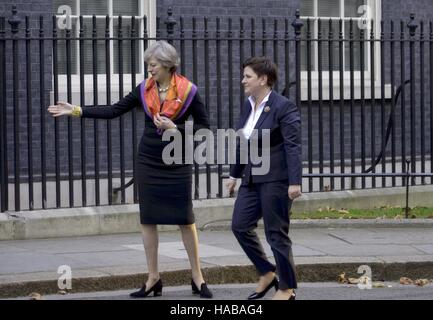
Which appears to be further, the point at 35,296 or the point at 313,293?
the point at 313,293

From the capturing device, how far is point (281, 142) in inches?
357

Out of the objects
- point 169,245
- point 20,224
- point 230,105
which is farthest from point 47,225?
point 230,105

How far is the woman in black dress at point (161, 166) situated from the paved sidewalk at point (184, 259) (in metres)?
0.60

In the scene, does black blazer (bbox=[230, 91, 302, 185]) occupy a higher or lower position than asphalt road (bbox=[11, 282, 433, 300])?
higher

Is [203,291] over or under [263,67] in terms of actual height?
under

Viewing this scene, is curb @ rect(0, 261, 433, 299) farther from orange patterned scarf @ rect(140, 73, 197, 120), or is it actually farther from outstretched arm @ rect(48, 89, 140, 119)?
orange patterned scarf @ rect(140, 73, 197, 120)

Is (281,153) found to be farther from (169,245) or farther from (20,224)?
(20,224)

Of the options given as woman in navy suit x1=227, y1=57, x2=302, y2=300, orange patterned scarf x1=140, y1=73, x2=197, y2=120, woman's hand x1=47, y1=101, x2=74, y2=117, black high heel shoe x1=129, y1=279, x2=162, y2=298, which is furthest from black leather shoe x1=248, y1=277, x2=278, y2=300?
woman's hand x1=47, y1=101, x2=74, y2=117

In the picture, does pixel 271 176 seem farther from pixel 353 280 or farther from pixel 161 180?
pixel 353 280

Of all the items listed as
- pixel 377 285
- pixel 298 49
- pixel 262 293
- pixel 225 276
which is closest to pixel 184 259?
pixel 225 276

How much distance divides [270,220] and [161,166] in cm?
100

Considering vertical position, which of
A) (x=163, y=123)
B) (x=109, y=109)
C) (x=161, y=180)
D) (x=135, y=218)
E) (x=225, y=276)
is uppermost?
(x=109, y=109)

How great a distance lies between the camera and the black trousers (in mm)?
9039

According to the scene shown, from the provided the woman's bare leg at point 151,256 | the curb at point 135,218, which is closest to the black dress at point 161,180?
the woman's bare leg at point 151,256
